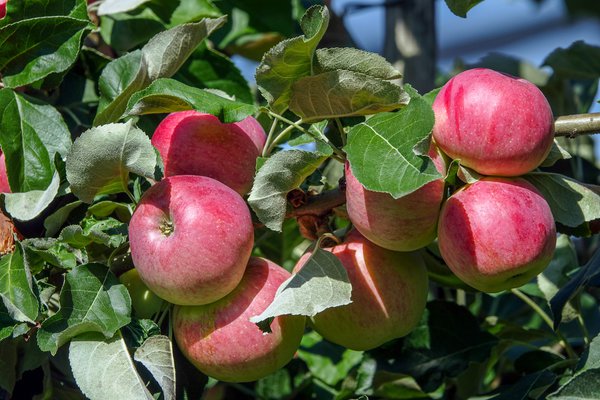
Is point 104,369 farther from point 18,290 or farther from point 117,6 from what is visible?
point 117,6

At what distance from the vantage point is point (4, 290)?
766 mm

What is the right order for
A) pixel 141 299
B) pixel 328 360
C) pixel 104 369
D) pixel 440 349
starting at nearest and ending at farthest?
pixel 104 369
pixel 141 299
pixel 440 349
pixel 328 360

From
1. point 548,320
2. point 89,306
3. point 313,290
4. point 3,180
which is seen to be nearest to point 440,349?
point 548,320

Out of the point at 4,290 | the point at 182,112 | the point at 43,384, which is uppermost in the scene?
the point at 182,112

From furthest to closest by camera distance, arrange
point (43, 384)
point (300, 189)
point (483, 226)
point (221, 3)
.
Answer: point (221, 3) → point (43, 384) → point (300, 189) → point (483, 226)

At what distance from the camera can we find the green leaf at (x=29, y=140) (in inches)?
34.4

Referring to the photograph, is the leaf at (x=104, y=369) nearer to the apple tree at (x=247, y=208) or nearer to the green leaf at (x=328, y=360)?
the apple tree at (x=247, y=208)

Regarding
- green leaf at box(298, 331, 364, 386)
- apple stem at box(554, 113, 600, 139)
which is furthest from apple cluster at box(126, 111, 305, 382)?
green leaf at box(298, 331, 364, 386)

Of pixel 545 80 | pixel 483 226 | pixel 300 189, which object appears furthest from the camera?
pixel 545 80

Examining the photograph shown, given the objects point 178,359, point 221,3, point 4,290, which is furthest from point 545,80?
point 4,290

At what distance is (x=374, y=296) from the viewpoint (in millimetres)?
788

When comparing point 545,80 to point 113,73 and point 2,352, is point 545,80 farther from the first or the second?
point 2,352

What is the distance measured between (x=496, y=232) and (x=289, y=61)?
0.26 metres

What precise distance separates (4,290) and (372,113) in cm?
41
